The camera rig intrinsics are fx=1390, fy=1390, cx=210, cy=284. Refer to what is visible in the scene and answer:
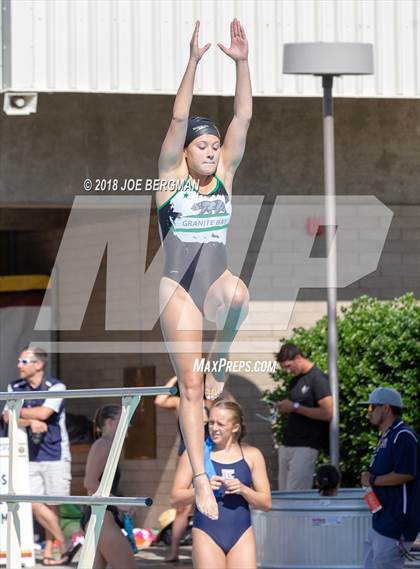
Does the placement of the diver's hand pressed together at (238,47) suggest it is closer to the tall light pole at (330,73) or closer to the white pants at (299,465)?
the tall light pole at (330,73)

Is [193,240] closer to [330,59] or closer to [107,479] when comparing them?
[107,479]

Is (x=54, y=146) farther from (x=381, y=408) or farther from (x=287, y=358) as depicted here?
(x=381, y=408)

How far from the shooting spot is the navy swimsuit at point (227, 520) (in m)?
7.41

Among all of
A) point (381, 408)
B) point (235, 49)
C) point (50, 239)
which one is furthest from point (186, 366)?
point (50, 239)

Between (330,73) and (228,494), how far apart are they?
284cm

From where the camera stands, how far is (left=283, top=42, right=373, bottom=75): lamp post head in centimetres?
889

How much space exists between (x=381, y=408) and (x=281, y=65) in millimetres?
3545

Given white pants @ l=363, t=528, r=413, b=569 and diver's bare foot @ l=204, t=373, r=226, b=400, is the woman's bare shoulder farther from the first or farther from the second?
diver's bare foot @ l=204, t=373, r=226, b=400

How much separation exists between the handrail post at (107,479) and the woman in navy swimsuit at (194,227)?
0.68 metres

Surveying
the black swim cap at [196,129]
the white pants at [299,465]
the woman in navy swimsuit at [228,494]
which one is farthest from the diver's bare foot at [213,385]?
the white pants at [299,465]

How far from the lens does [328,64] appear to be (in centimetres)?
884

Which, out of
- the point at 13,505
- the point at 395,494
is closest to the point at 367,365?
the point at 395,494

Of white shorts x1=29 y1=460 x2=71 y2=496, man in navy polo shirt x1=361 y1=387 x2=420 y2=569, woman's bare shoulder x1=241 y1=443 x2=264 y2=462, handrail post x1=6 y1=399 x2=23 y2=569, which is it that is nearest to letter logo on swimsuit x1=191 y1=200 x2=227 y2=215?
handrail post x1=6 y1=399 x2=23 y2=569

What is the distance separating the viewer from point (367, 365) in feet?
37.8
